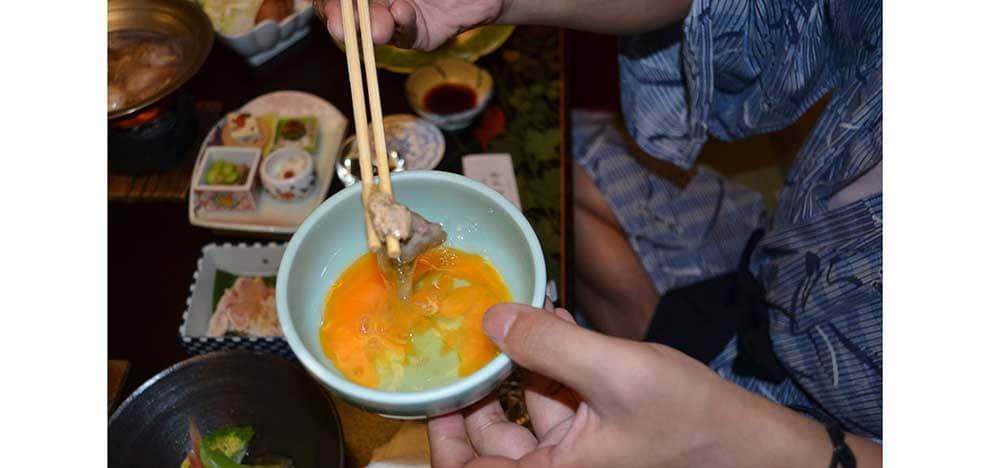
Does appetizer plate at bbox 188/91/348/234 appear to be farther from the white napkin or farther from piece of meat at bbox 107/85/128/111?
the white napkin

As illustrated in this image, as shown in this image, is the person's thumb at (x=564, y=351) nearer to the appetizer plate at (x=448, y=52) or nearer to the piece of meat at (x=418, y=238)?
the piece of meat at (x=418, y=238)

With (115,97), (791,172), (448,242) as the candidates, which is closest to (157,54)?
(115,97)

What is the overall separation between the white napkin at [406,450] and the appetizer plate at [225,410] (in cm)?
15

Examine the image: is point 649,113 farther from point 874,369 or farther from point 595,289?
A: point 874,369

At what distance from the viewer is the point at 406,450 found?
Answer: 1714 mm

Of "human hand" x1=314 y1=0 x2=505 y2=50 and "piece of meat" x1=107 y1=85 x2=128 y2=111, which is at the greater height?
"human hand" x1=314 y1=0 x2=505 y2=50

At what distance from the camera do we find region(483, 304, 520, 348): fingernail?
1256 mm

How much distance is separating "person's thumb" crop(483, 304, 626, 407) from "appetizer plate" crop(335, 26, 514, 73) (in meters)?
1.45

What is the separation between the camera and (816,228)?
186 centimetres

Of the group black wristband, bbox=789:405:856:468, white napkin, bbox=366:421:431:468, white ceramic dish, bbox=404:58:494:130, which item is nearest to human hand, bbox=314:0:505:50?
white ceramic dish, bbox=404:58:494:130

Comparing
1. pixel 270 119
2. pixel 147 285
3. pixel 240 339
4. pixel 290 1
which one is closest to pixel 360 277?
pixel 240 339

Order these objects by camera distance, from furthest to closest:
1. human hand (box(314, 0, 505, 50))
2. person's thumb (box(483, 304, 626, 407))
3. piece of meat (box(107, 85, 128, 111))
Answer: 1. piece of meat (box(107, 85, 128, 111))
2. human hand (box(314, 0, 505, 50))
3. person's thumb (box(483, 304, 626, 407))

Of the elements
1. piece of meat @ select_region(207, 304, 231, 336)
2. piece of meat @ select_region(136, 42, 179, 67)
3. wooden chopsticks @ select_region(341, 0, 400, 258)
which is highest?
wooden chopsticks @ select_region(341, 0, 400, 258)

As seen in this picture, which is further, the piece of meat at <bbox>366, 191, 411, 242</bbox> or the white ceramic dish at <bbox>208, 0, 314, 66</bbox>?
the white ceramic dish at <bbox>208, 0, 314, 66</bbox>
